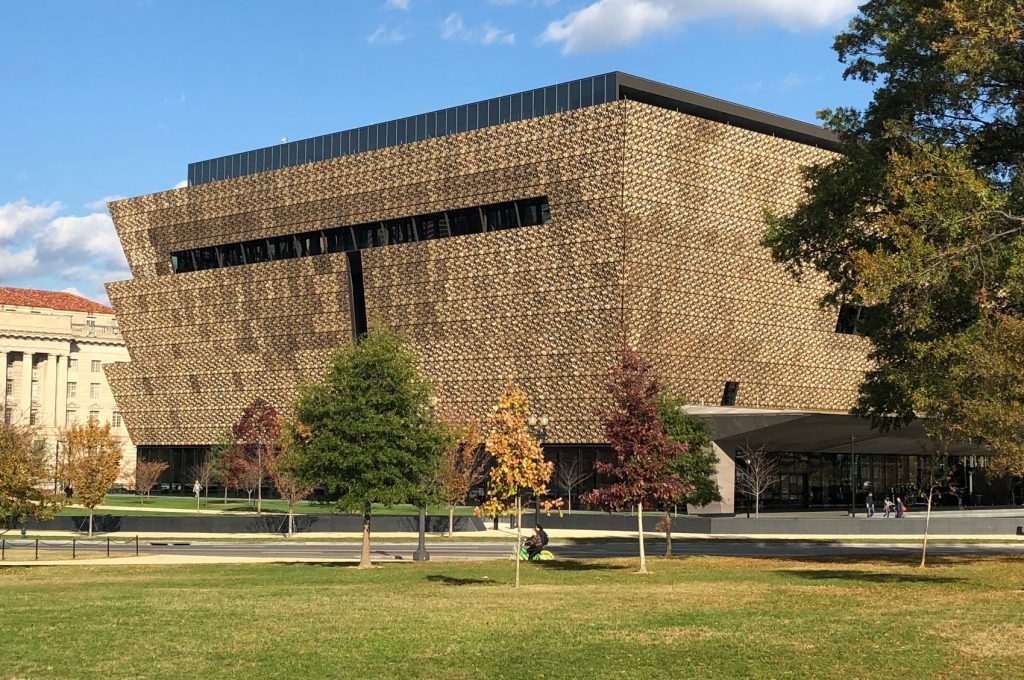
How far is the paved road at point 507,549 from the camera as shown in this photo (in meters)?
42.6

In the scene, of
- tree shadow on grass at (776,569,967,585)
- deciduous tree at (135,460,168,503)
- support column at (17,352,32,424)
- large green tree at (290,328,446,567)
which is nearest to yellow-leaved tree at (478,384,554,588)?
tree shadow on grass at (776,569,967,585)

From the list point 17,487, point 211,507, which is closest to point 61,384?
point 211,507

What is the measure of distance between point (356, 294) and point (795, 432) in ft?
102

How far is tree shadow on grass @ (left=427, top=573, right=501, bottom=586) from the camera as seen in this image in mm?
28781

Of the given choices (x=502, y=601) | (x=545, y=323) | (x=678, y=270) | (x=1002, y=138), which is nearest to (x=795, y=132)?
(x=678, y=270)

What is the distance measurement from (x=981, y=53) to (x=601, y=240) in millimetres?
38027

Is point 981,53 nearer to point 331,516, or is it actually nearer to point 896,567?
point 896,567

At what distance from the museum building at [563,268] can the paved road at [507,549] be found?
58.6 ft

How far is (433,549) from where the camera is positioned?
46.5 meters

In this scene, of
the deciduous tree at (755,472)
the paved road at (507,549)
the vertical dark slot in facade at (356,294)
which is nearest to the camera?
the paved road at (507,549)

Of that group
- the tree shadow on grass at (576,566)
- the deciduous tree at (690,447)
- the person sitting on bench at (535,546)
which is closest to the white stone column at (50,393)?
the deciduous tree at (690,447)

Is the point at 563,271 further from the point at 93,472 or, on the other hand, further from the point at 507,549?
the point at 93,472

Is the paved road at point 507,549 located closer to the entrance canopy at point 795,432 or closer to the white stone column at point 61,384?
the entrance canopy at point 795,432

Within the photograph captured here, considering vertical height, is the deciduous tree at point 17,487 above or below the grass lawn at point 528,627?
above
